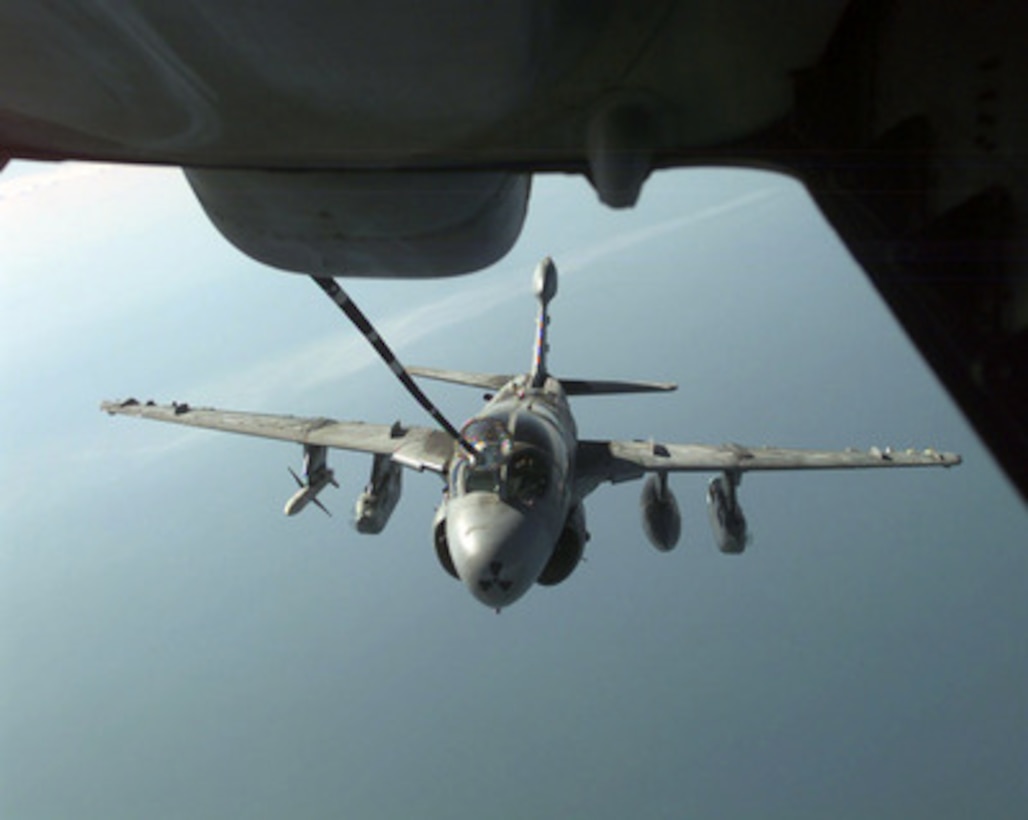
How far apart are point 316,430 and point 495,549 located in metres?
8.81

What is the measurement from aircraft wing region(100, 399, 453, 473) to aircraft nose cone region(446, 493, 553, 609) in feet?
12.8

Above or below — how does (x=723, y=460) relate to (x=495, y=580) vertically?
above

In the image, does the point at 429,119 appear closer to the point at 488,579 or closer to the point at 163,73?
the point at 163,73

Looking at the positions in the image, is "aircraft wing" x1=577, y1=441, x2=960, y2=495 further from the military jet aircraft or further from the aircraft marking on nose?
the aircraft marking on nose

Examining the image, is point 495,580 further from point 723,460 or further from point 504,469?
point 723,460

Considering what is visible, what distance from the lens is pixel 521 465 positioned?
11.9 m

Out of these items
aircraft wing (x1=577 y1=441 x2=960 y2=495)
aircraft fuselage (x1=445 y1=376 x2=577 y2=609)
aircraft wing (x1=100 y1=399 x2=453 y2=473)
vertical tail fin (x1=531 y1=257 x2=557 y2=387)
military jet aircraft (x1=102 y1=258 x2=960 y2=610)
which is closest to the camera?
aircraft fuselage (x1=445 y1=376 x2=577 y2=609)

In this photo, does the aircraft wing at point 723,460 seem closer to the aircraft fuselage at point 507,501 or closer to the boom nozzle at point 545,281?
the aircraft fuselage at point 507,501

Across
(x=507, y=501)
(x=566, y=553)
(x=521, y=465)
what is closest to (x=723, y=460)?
(x=566, y=553)

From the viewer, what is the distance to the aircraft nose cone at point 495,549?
10.6 metres

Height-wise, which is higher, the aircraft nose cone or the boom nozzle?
the boom nozzle

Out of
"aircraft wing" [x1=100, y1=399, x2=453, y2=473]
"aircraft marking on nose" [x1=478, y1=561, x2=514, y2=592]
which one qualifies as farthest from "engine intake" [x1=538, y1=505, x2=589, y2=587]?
"aircraft marking on nose" [x1=478, y1=561, x2=514, y2=592]

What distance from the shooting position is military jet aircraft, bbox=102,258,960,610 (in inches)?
436

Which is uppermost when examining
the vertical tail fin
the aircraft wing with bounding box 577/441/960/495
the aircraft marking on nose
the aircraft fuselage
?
the vertical tail fin
